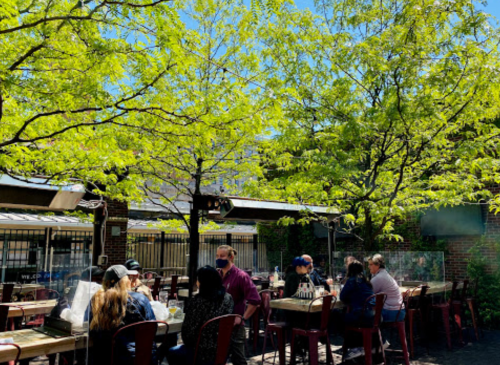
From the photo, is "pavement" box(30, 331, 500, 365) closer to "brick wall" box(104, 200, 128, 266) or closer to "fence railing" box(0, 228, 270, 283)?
"brick wall" box(104, 200, 128, 266)

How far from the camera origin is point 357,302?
5.93 metres

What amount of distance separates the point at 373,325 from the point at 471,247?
6.36 meters

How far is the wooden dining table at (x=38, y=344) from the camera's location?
3317mm

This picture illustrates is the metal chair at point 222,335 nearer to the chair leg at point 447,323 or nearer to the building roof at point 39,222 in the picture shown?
the chair leg at point 447,323

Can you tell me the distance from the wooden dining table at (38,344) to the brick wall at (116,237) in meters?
6.95

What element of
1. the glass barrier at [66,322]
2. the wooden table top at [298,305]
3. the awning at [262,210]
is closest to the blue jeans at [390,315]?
the wooden table top at [298,305]

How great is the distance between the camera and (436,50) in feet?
20.1

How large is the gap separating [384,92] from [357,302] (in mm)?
3250

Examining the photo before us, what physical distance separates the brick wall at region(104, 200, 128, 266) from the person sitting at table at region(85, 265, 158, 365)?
23.8ft

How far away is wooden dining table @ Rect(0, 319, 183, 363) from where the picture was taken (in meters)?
3.32

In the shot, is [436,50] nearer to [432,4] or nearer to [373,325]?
[432,4]

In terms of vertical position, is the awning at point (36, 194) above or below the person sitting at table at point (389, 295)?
above

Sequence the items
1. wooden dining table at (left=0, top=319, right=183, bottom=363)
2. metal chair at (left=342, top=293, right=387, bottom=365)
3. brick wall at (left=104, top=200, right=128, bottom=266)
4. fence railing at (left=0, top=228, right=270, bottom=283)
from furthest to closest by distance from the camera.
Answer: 1. fence railing at (left=0, top=228, right=270, bottom=283)
2. brick wall at (left=104, top=200, right=128, bottom=266)
3. metal chair at (left=342, top=293, right=387, bottom=365)
4. wooden dining table at (left=0, top=319, right=183, bottom=363)

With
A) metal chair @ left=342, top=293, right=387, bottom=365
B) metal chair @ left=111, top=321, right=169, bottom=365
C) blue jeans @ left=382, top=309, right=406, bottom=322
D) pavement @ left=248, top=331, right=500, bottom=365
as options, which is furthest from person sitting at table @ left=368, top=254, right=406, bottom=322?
metal chair @ left=111, top=321, right=169, bottom=365
